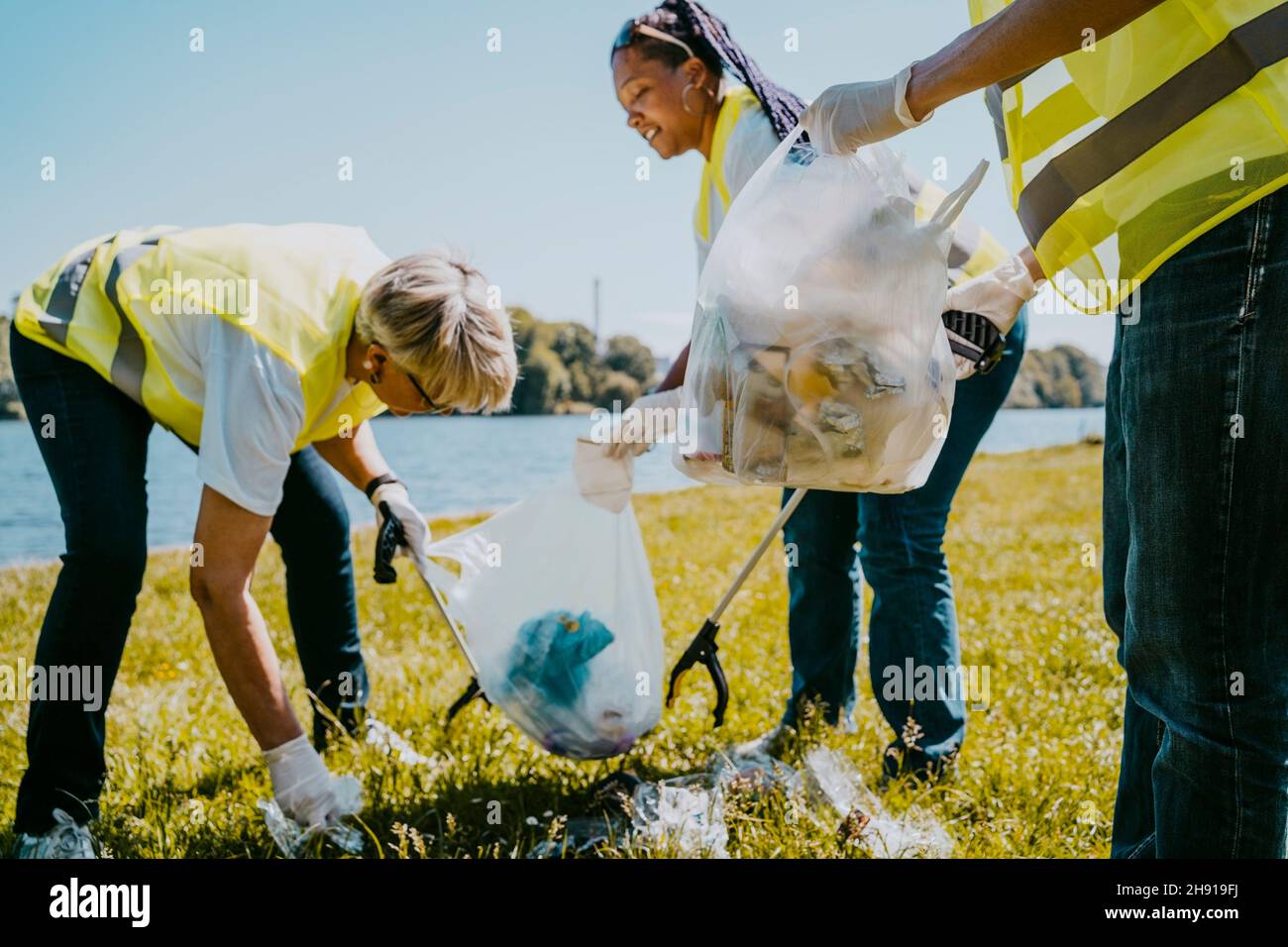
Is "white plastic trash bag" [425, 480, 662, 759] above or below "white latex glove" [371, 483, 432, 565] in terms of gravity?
below

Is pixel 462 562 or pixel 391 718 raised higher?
pixel 462 562

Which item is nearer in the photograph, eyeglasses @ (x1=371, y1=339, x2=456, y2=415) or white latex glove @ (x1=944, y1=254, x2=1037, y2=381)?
white latex glove @ (x1=944, y1=254, x2=1037, y2=381)

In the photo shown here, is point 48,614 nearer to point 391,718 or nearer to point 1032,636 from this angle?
point 391,718

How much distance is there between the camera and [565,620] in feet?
7.50

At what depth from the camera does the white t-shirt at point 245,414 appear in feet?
A: 6.29

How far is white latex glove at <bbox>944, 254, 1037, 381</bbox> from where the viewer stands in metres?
1.81

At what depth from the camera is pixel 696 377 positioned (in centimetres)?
165

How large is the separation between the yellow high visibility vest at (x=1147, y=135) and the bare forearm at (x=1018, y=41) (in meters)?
0.06

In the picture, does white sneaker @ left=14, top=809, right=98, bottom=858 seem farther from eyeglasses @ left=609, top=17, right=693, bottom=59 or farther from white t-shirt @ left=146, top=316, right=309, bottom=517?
eyeglasses @ left=609, top=17, right=693, bottom=59

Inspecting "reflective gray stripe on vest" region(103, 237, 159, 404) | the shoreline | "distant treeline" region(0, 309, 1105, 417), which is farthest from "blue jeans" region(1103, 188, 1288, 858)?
"distant treeline" region(0, 309, 1105, 417)

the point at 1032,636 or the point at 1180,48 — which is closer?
the point at 1180,48

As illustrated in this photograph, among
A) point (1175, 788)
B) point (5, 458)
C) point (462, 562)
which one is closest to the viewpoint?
point (1175, 788)
